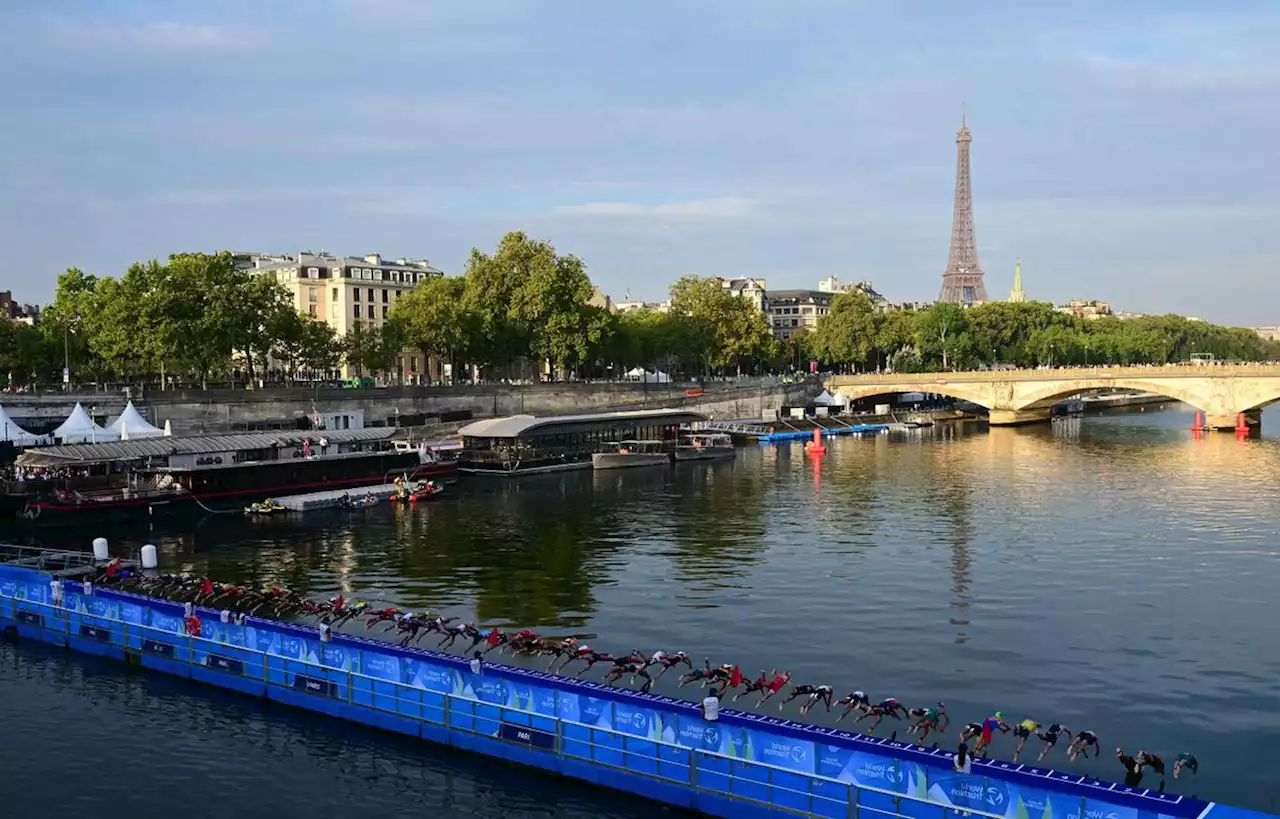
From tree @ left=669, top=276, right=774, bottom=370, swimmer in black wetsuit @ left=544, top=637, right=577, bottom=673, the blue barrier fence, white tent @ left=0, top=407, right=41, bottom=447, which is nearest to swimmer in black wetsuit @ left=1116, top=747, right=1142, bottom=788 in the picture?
the blue barrier fence

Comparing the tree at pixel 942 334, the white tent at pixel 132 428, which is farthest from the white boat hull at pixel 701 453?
the tree at pixel 942 334

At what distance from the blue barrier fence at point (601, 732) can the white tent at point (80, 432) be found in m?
42.8

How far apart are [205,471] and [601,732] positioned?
5201 cm

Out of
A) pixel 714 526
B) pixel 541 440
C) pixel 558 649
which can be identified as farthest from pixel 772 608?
pixel 541 440

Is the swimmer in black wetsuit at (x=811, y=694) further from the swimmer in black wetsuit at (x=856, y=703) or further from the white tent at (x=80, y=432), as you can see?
the white tent at (x=80, y=432)

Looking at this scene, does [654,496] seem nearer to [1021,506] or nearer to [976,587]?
[1021,506]

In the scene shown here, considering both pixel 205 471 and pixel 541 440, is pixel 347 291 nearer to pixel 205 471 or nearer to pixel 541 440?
pixel 541 440

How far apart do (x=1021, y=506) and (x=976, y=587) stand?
25.1m

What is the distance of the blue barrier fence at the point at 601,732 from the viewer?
21.8 m

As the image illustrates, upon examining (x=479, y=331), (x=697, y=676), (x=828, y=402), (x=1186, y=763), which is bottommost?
(x=1186, y=763)

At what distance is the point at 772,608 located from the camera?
43.8 metres

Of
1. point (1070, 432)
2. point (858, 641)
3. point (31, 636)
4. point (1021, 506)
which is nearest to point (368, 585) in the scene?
point (31, 636)

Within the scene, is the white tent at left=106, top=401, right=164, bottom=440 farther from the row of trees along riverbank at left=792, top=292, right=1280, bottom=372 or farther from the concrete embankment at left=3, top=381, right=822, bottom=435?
the row of trees along riverbank at left=792, top=292, right=1280, bottom=372

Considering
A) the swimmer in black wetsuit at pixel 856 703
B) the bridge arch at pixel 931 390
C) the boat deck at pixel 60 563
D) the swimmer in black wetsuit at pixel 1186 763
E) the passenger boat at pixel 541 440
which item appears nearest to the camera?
the swimmer in black wetsuit at pixel 1186 763
